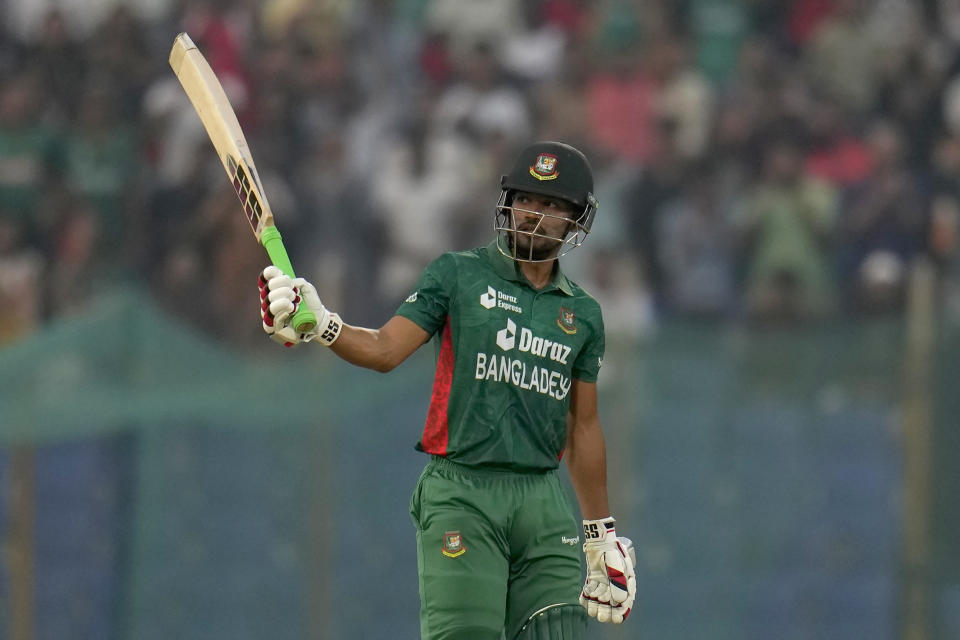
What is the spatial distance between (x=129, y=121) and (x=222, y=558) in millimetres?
2949

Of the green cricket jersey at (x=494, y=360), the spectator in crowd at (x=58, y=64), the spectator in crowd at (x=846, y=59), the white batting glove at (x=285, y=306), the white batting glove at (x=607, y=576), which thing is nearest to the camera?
the white batting glove at (x=285, y=306)

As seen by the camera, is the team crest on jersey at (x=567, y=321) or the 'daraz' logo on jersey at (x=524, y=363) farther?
the team crest on jersey at (x=567, y=321)

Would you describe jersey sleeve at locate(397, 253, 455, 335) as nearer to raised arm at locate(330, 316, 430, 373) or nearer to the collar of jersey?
raised arm at locate(330, 316, 430, 373)

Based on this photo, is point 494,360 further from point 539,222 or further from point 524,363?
point 539,222

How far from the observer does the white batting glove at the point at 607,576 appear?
5305 millimetres

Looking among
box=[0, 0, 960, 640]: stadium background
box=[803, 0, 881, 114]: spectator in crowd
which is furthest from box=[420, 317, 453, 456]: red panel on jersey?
box=[803, 0, 881, 114]: spectator in crowd

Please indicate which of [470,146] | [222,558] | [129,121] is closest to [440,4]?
[470,146]

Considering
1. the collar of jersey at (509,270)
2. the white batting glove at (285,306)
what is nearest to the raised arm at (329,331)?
the white batting glove at (285,306)

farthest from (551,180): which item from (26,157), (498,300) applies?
(26,157)

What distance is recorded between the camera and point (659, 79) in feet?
35.2

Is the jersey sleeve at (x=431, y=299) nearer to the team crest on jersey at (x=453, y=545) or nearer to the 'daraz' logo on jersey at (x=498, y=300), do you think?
the 'daraz' logo on jersey at (x=498, y=300)

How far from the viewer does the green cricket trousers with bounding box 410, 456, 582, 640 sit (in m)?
4.95

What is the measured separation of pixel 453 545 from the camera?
4.98 meters

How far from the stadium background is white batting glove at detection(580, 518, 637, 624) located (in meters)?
3.53
